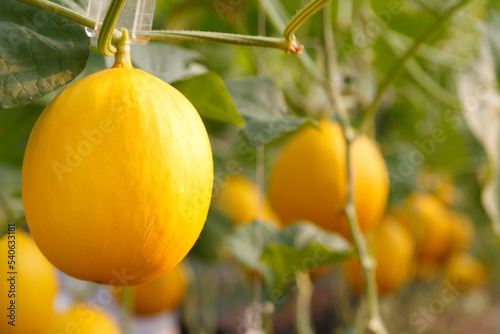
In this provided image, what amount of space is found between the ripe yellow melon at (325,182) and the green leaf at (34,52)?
1.01 feet

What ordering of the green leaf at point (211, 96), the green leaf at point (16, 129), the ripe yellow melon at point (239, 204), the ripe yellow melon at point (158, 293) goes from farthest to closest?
the ripe yellow melon at point (239, 204) → the ripe yellow melon at point (158, 293) → the green leaf at point (16, 129) → the green leaf at point (211, 96)

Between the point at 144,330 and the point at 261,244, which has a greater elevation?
the point at 261,244

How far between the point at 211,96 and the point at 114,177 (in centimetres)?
13

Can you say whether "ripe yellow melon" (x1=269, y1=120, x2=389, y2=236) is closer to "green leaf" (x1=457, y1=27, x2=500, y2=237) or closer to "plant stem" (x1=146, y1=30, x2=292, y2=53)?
"green leaf" (x1=457, y1=27, x2=500, y2=237)

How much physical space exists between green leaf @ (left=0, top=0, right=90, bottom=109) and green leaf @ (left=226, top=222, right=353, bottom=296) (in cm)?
30

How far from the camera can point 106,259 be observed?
0.24 meters

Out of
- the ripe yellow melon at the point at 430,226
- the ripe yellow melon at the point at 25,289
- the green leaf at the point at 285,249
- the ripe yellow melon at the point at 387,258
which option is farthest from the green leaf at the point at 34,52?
the ripe yellow melon at the point at 430,226

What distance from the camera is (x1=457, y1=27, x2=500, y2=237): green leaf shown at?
23.7 inches

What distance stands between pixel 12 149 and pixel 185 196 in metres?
0.36

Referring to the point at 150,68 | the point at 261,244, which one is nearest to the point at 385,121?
the point at 261,244

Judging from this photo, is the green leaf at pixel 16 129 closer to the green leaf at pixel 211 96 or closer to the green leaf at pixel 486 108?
the green leaf at pixel 211 96

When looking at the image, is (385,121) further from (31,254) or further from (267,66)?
(31,254)

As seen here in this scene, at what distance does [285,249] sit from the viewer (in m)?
0.54

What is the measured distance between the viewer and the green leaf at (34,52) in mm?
272
